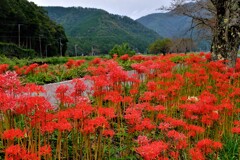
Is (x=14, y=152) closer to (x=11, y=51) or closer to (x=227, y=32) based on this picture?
(x=227, y=32)

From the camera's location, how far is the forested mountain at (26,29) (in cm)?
6806

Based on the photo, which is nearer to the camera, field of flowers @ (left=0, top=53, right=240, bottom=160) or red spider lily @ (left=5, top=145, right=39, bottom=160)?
red spider lily @ (left=5, top=145, right=39, bottom=160)

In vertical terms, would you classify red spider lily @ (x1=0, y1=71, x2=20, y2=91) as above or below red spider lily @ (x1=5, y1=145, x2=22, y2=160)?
above

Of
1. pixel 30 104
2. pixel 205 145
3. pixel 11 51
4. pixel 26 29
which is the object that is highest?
pixel 26 29

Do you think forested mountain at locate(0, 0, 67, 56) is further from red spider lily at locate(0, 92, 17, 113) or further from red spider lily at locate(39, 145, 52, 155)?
red spider lily at locate(39, 145, 52, 155)

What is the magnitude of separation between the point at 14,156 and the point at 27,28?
73729 millimetres

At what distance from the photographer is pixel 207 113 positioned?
4.30m

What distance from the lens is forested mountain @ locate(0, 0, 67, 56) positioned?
68.1m

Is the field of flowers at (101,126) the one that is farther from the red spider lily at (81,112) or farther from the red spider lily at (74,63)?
the red spider lily at (74,63)

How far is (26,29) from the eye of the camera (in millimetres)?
73250

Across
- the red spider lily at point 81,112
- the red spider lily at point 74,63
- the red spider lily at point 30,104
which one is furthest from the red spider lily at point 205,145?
the red spider lily at point 74,63

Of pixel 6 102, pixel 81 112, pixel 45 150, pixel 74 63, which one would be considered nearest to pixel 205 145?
pixel 81 112

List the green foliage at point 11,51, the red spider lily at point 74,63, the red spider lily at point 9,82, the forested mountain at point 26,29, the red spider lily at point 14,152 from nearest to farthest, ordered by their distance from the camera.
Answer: the red spider lily at point 14,152 → the red spider lily at point 9,82 → the red spider lily at point 74,63 → the green foliage at point 11,51 → the forested mountain at point 26,29

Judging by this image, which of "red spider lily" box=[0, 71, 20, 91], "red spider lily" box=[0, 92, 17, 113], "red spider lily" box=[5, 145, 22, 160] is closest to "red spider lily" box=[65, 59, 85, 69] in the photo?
"red spider lily" box=[0, 71, 20, 91]
